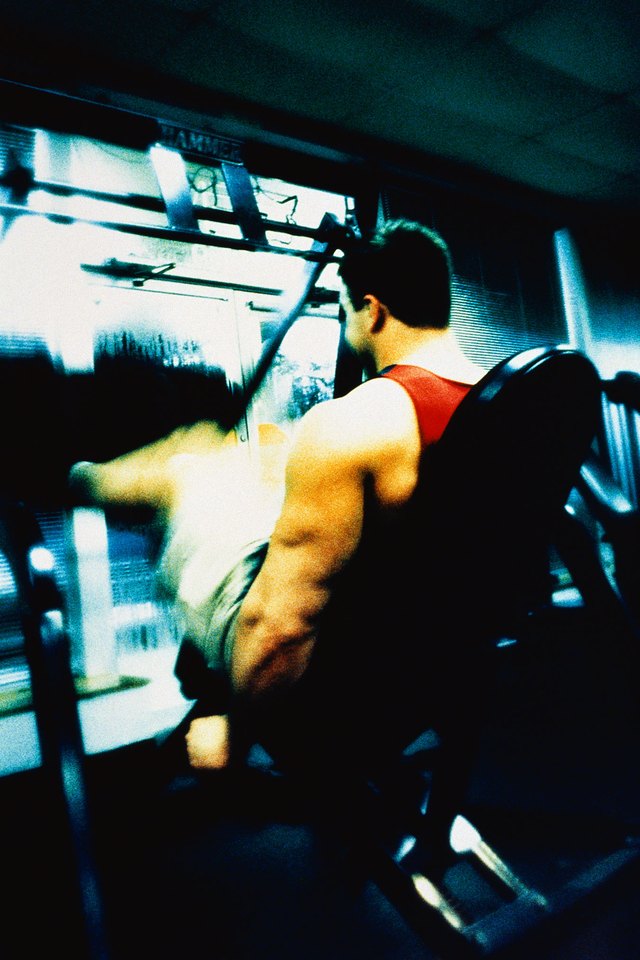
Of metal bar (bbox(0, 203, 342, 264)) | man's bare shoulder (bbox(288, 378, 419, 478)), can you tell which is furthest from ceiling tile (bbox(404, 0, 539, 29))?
man's bare shoulder (bbox(288, 378, 419, 478))

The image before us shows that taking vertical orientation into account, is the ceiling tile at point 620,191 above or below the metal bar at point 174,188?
above

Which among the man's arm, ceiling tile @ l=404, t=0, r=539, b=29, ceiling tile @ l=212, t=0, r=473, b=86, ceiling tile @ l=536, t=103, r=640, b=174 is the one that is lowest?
the man's arm

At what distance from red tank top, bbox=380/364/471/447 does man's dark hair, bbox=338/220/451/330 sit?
202mm

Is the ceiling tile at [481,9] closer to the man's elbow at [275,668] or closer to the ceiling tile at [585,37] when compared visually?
the ceiling tile at [585,37]

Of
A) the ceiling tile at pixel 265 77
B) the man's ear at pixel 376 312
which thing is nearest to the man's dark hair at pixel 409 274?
the man's ear at pixel 376 312

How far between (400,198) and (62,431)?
228cm

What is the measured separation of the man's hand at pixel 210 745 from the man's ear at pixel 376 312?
2.80 feet

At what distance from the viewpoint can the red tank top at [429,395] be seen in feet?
3.96

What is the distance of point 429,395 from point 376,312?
1.08ft

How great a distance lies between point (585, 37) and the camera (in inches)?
112

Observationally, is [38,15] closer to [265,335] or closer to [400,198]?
A: [265,335]

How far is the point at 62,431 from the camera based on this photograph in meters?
2.51

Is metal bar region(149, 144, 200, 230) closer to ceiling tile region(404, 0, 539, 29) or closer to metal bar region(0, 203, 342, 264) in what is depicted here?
metal bar region(0, 203, 342, 264)

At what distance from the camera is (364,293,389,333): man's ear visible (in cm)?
147
